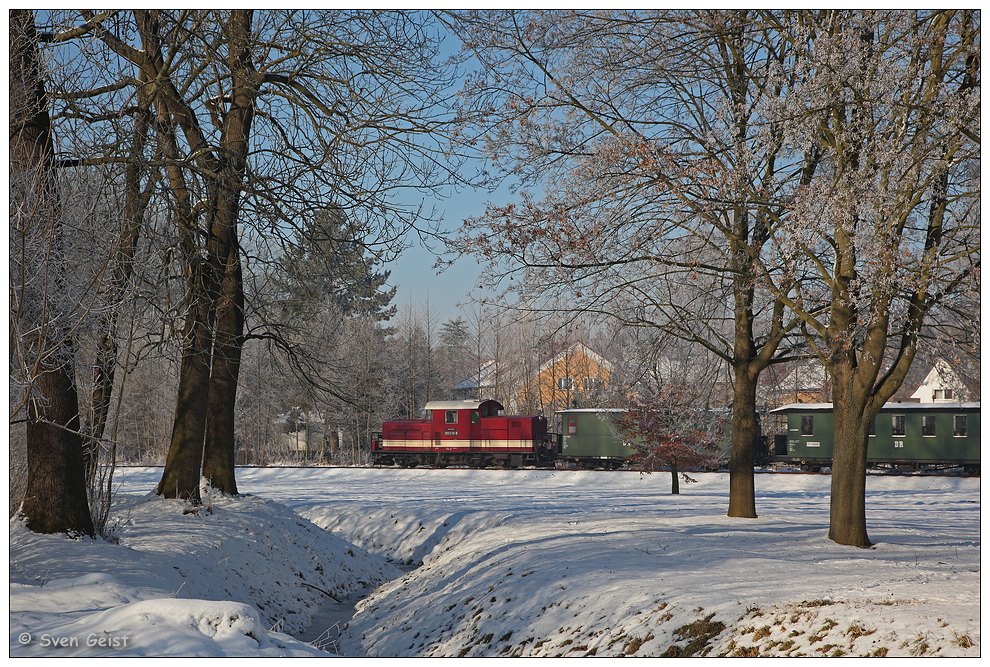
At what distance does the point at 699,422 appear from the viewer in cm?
2292

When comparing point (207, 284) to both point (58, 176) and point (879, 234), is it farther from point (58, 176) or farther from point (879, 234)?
point (879, 234)

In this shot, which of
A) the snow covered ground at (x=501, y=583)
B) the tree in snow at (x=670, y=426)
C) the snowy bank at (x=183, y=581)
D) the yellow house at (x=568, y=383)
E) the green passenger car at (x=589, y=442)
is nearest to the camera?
the snowy bank at (x=183, y=581)

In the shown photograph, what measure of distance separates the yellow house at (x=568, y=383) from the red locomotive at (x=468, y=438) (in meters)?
1.55

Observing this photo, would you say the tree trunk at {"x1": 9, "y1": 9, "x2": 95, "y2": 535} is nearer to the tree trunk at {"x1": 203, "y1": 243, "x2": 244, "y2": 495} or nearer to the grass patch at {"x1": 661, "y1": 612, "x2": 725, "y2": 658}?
the tree trunk at {"x1": 203, "y1": 243, "x2": 244, "y2": 495}

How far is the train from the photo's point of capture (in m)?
28.8

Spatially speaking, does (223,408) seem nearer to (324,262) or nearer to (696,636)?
(324,262)

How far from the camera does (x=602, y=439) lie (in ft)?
108

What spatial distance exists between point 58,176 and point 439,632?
5853mm

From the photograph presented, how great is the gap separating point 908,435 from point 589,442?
35.2ft

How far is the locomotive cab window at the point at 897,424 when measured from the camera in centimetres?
2911

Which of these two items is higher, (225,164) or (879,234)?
(225,164)

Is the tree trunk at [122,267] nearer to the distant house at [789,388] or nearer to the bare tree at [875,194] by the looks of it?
the bare tree at [875,194]

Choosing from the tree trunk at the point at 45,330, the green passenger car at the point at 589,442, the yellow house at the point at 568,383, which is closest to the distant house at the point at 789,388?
the green passenger car at the point at 589,442

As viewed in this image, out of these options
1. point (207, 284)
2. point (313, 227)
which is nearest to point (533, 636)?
point (313, 227)
